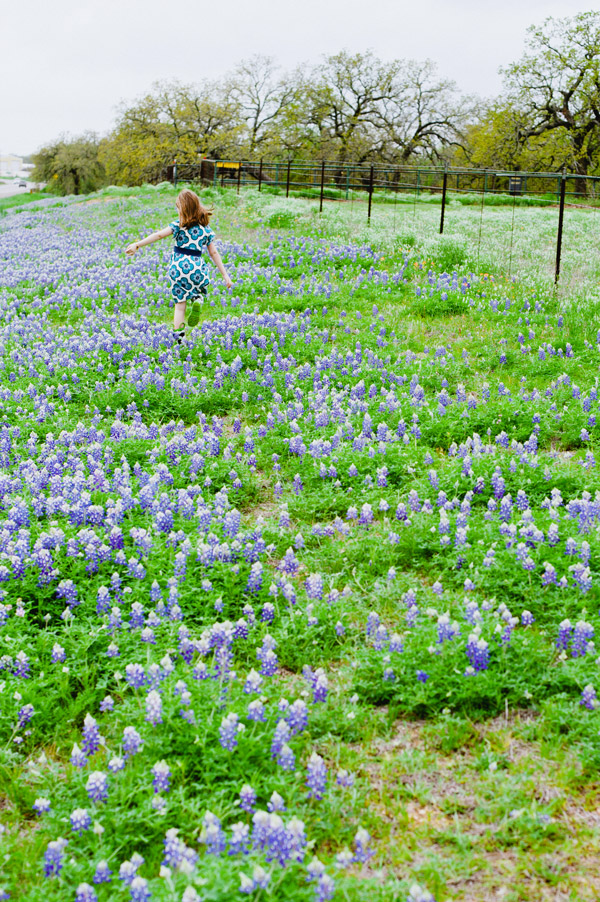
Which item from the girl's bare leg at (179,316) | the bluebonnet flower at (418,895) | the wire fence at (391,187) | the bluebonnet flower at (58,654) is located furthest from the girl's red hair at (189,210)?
the wire fence at (391,187)

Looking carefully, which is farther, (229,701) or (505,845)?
(229,701)

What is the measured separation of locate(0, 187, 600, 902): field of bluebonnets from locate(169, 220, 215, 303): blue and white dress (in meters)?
1.06

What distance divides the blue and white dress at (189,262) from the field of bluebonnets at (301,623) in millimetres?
1064

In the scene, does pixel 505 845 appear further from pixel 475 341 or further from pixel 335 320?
pixel 335 320

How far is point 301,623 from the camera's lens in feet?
13.9

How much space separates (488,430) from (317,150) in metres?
49.2

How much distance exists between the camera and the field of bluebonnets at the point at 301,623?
295 cm

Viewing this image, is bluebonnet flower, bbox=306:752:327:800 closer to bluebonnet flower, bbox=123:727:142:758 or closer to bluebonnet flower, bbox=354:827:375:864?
bluebonnet flower, bbox=354:827:375:864

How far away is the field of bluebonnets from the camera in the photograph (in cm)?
295

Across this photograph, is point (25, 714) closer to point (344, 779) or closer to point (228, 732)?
point (228, 732)

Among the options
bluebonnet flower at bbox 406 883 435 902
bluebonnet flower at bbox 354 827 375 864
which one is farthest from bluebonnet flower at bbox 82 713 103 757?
bluebonnet flower at bbox 406 883 435 902

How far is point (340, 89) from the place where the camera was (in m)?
52.2

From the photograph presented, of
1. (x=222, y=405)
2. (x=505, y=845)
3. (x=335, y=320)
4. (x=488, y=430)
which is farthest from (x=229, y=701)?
(x=335, y=320)

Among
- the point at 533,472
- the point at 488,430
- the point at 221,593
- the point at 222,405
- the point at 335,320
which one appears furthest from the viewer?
the point at 335,320
